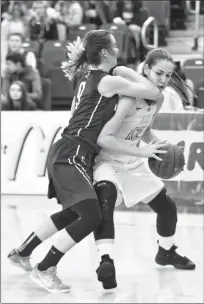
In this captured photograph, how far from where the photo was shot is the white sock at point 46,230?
17.2 feet

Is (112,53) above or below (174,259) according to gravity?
above

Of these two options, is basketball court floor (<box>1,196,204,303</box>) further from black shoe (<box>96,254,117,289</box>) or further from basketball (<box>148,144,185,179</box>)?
basketball (<box>148,144,185,179</box>)

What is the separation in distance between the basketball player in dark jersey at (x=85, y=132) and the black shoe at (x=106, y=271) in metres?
0.19

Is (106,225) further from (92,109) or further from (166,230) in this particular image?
(166,230)

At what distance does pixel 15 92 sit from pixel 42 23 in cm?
342

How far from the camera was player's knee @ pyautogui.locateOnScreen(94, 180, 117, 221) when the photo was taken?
16.1 ft

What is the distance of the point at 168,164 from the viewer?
482 centimetres

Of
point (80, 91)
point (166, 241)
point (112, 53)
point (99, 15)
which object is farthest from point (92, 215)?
point (99, 15)

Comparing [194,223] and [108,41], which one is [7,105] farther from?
[108,41]

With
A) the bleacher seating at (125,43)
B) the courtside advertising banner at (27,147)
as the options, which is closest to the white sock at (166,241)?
the courtside advertising banner at (27,147)

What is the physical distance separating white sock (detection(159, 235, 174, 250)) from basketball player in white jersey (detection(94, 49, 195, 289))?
0.10 m

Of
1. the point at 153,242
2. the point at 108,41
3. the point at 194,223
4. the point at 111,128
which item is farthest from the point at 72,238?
the point at 194,223

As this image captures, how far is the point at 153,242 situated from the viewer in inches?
262

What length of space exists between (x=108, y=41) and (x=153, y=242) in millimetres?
2532
